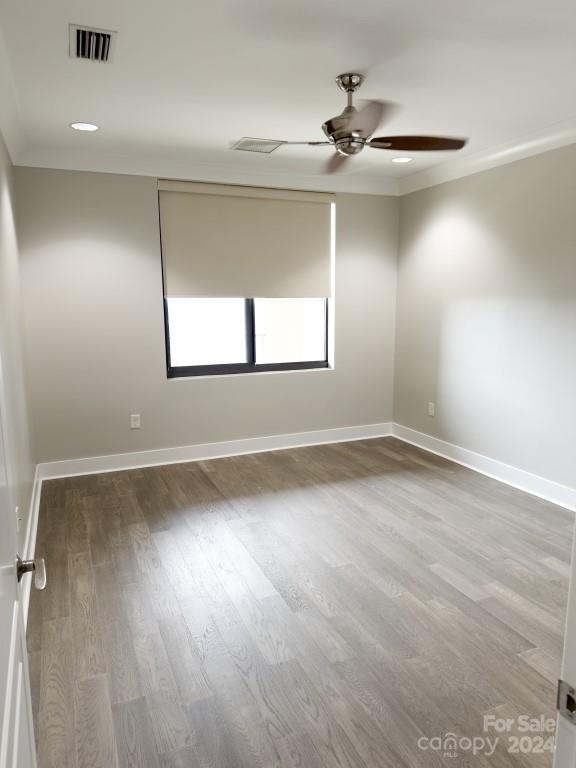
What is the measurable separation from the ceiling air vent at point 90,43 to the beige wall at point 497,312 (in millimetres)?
2791

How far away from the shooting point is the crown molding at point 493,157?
132 inches

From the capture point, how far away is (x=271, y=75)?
254cm

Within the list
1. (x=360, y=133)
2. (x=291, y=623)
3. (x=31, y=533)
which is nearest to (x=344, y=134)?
(x=360, y=133)

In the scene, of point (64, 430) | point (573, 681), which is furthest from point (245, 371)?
point (573, 681)

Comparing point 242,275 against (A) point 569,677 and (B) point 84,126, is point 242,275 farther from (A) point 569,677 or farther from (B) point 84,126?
(A) point 569,677

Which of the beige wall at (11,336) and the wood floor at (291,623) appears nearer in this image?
the wood floor at (291,623)

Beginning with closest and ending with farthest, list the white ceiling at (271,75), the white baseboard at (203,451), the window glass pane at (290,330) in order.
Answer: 1. the white ceiling at (271,75)
2. the white baseboard at (203,451)
3. the window glass pane at (290,330)

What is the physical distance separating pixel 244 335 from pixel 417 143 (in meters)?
2.54

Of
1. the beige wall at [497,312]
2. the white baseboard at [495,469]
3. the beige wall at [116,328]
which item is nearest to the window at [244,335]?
the beige wall at [116,328]

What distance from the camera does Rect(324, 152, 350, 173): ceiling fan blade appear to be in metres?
2.91

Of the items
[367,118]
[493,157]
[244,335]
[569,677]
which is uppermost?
[493,157]

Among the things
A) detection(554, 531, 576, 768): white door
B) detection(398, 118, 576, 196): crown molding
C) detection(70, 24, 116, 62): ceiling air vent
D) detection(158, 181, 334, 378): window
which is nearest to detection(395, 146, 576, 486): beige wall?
detection(398, 118, 576, 196): crown molding

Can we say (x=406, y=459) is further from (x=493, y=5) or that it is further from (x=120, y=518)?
(x=493, y=5)

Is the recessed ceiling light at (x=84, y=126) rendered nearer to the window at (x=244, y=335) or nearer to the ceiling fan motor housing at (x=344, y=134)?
the window at (x=244, y=335)
